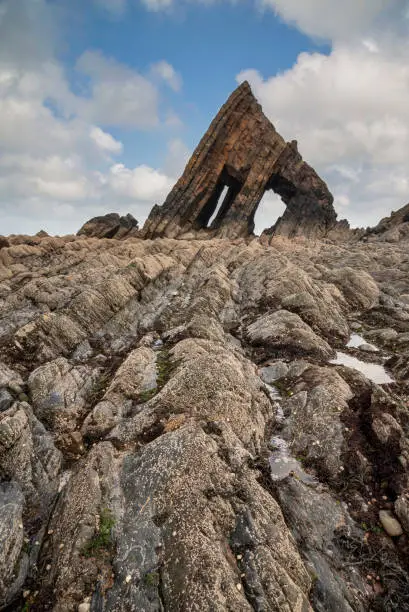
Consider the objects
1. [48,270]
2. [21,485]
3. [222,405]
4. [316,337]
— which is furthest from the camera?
[48,270]

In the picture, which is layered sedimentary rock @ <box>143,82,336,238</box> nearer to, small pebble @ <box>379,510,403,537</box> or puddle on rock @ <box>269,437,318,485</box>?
puddle on rock @ <box>269,437,318,485</box>

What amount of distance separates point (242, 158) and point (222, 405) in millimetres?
90309

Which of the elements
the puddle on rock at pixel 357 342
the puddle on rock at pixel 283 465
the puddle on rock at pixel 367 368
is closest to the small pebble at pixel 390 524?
the puddle on rock at pixel 283 465

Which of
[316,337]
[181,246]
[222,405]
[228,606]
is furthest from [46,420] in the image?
[181,246]

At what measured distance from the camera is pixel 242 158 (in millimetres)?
92688

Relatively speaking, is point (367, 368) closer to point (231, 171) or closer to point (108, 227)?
point (231, 171)

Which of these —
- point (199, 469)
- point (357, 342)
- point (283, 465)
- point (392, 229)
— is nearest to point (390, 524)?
point (283, 465)

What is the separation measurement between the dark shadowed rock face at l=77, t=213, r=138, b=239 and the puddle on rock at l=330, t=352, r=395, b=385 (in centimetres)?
8151

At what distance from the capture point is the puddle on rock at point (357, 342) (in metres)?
26.3

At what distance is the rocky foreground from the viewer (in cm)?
920

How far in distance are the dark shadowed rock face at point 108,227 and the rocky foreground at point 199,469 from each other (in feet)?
234

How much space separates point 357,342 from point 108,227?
273ft

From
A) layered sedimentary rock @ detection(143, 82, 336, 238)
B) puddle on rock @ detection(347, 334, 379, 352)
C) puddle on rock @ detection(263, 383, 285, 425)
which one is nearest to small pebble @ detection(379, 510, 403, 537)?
puddle on rock @ detection(263, 383, 285, 425)

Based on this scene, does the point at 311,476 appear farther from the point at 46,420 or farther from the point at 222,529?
the point at 46,420
